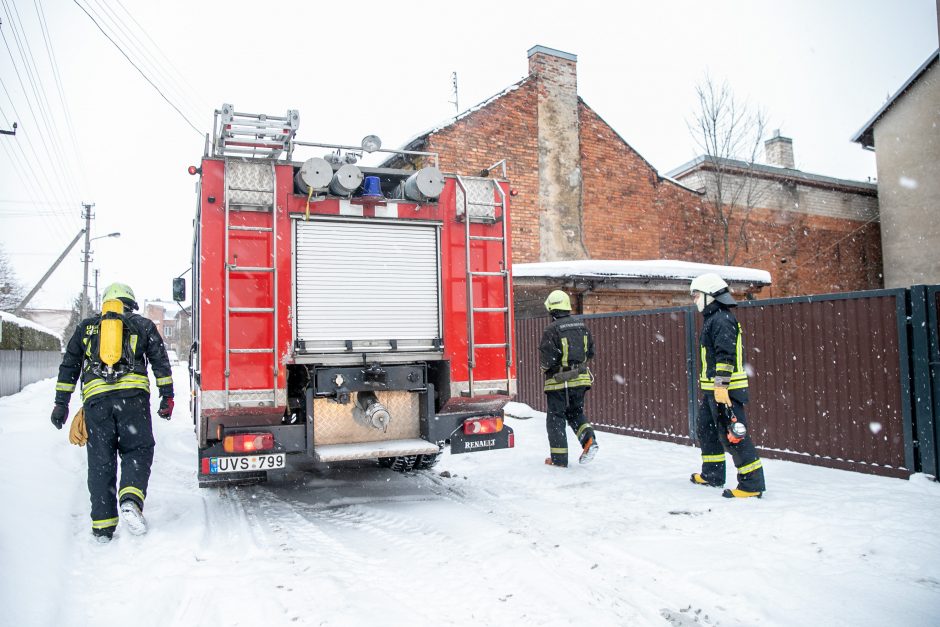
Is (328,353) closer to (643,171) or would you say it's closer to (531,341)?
(531,341)

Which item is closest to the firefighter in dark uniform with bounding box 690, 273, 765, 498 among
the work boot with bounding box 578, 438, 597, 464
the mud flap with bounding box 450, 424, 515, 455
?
the work boot with bounding box 578, 438, 597, 464

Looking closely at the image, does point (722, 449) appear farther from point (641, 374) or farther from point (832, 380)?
point (641, 374)

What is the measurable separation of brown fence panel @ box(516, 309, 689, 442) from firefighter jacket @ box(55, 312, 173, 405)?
6.27m

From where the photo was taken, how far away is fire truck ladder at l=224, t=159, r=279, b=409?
5.19 m

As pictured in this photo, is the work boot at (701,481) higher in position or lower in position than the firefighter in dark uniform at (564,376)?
lower

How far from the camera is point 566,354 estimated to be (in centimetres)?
692

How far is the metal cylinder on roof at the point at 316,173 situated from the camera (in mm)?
5293

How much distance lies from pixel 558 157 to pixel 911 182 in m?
13.5

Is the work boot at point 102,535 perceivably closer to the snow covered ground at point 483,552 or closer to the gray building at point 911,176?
the snow covered ground at point 483,552

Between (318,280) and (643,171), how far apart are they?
48.9 feet

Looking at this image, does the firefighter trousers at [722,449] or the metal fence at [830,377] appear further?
the metal fence at [830,377]

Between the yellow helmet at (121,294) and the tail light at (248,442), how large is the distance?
1.35 meters

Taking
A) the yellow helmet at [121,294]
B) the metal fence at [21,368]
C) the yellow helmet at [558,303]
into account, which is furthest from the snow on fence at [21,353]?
the yellow helmet at [558,303]

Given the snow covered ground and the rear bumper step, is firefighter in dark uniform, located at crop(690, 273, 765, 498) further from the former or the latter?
the rear bumper step
